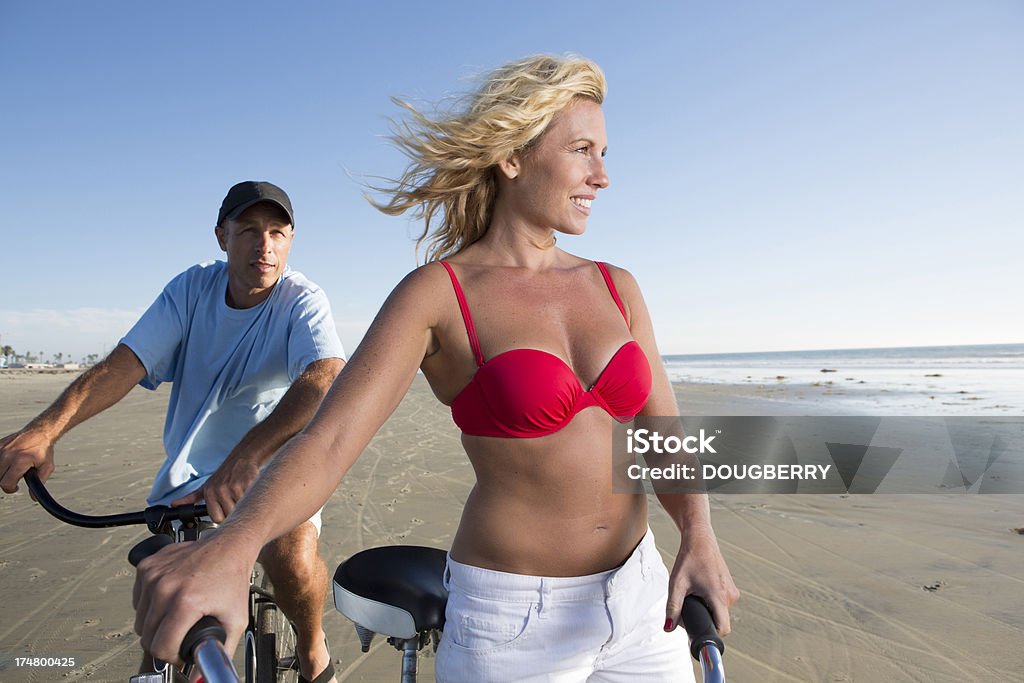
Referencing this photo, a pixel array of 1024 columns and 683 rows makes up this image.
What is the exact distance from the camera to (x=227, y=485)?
2.11 m

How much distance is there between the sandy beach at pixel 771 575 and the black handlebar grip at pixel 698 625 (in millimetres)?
2880

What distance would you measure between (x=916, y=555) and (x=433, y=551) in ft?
17.3

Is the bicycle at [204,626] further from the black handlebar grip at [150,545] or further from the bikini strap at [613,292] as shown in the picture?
the bikini strap at [613,292]

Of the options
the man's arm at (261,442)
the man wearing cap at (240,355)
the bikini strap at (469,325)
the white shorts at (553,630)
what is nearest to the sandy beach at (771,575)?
the man wearing cap at (240,355)

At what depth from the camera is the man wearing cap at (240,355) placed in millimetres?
3043

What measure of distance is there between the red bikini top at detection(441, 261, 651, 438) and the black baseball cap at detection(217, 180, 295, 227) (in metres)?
1.57

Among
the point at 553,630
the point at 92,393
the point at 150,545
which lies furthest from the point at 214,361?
the point at 553,630

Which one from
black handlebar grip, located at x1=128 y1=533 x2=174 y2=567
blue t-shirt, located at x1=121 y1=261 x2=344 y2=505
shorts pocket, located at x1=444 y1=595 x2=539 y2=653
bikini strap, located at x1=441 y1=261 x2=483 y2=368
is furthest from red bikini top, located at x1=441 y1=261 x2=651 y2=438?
blue t-shirt, located at x1=121 y1=261 x2=344 y2=505

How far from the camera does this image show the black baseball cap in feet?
10.5

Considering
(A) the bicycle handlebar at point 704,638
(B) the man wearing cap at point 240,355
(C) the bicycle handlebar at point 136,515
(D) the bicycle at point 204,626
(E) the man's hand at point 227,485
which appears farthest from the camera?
(B) the man wearing cap at point 240,355

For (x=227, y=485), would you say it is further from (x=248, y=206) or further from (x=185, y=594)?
(x=248, y=206)

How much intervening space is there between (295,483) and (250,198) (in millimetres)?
2275

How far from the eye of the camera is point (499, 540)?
188 centimetres

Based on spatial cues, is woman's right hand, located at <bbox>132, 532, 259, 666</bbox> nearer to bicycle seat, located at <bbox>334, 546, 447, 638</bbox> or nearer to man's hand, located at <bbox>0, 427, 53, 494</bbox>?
bicycle seat, located at <bbox>334, 546, 447, 638</bbox>
